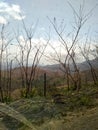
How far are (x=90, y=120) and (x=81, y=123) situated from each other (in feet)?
0.80

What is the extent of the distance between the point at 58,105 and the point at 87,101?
98 cm

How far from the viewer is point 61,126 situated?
6824 mm

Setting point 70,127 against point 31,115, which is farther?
point 31,115

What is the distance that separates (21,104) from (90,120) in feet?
10.1

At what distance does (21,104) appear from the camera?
9.32 m

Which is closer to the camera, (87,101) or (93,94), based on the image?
(87,101)

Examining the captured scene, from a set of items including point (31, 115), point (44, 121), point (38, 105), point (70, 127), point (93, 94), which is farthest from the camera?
point (93, 94)

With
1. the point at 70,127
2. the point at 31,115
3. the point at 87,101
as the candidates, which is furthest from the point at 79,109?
the point at 70,127

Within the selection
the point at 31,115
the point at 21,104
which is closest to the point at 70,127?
the point at 31,115

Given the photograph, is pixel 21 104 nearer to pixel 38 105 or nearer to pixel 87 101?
pixel 38 105

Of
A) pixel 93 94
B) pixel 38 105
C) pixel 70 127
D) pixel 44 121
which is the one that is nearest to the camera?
pixel 70 127

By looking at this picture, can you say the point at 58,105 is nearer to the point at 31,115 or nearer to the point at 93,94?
the point at 31,115

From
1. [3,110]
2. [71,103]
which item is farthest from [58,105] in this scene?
[3,110]

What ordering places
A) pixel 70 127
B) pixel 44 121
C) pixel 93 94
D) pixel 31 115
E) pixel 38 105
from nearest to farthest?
pixel 70 127
pixel 44 121
pixel 31 115
pixel 38 105
pixel 93 94
